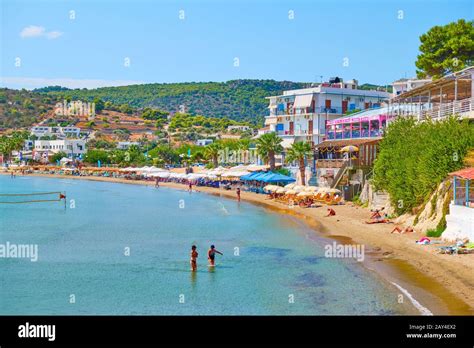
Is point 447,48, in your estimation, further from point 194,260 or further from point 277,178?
point 194,260

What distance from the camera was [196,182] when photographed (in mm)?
87188

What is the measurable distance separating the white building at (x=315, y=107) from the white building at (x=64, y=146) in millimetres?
87011

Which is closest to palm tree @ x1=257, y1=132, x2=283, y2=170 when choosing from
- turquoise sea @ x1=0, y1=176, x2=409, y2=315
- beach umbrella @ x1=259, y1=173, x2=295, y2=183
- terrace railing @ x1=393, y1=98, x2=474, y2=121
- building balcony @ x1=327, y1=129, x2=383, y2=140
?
beach umbrella @ x1=259, y1=173, x2=295, y2=183

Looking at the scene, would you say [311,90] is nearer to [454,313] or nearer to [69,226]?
[69,226]

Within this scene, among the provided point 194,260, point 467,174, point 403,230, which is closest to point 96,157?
point 403,230

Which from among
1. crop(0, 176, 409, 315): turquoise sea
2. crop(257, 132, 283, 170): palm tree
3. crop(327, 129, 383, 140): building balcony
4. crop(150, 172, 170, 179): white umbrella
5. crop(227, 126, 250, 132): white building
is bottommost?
crop(0, 176, 409, 315): turquoise sea

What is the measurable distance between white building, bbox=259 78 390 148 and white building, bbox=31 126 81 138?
108855 millimetres

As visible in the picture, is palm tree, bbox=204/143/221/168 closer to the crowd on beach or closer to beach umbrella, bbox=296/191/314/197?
the crowd on beach

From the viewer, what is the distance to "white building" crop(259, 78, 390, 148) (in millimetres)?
75062

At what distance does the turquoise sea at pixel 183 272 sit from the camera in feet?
73.4

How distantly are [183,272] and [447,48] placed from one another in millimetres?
41286

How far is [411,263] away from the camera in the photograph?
2709 centimetres
